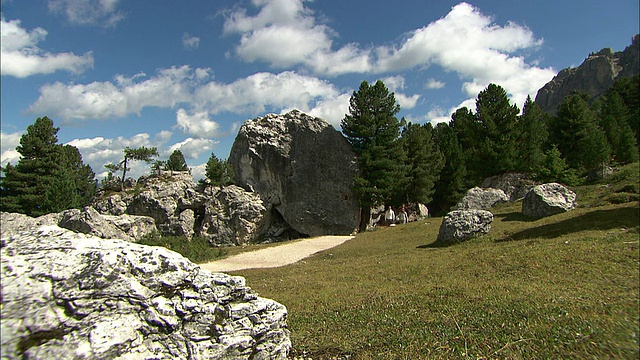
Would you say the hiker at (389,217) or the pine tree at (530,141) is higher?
the pine tree at (530,141)

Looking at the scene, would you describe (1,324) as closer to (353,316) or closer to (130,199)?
(353,316)

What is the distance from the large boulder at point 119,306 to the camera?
3328 millimetres

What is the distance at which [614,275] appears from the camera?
294 inches

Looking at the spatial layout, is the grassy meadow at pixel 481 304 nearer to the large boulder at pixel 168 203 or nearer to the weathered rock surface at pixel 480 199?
the weathered rock surface at pixel 480 199

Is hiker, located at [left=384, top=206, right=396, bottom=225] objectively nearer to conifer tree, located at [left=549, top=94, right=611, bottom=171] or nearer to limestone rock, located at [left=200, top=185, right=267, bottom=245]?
limestone rock, located at [left=200, top=185, right=267, bottom=245]

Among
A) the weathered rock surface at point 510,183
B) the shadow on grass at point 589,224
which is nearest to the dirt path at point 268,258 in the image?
the shadow on grass at point 589,224

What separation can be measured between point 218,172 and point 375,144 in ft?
62.1

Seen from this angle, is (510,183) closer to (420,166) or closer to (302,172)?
(420,166)

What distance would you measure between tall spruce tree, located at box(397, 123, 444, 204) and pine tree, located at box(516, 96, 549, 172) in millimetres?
9514

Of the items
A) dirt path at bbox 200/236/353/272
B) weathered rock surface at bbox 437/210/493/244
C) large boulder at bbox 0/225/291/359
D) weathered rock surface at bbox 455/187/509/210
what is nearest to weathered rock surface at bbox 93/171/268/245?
dirt path at bbox 200/236/353/272

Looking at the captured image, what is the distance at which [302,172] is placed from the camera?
41.3 metres

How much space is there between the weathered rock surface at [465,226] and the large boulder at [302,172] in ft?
70.4

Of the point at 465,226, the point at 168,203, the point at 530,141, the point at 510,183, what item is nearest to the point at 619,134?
the point at 530,141

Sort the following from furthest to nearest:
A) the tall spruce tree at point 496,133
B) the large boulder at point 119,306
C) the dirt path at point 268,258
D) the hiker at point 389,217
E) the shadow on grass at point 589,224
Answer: the tall spruce tree at point 496,133 → the hiker at point 389,217 → the dirt path at point 268,258 → the shadow on grass at point 589,224 → the large boulder at point 119,306
